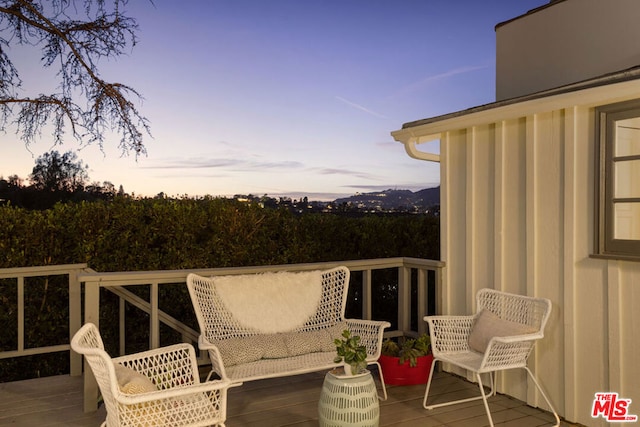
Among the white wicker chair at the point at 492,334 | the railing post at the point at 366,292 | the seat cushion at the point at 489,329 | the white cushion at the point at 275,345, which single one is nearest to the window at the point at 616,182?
the white wicker chair at the point at 492,334

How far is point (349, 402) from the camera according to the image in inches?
108

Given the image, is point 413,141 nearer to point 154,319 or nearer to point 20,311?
point 154,319

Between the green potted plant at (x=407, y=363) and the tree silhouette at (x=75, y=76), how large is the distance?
119 inches

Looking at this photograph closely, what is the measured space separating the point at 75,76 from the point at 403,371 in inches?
156

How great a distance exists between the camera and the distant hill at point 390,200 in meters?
6.66

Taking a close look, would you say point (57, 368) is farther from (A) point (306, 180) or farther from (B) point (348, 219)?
(A) point (306, 180)

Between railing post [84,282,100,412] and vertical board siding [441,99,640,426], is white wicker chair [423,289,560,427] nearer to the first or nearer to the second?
vertical board siding [441,99,640,426]

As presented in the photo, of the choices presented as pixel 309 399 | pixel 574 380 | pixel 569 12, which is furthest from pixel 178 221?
pixel 569 12

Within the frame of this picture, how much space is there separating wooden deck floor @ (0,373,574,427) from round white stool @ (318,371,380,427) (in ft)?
1.63

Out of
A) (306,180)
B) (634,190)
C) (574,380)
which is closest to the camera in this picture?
(634,190)

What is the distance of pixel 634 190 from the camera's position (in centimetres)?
298

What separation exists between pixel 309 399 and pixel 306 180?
4781 mm

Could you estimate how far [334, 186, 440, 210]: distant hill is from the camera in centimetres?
666

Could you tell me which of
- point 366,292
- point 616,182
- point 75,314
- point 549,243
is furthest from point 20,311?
point 616,182
